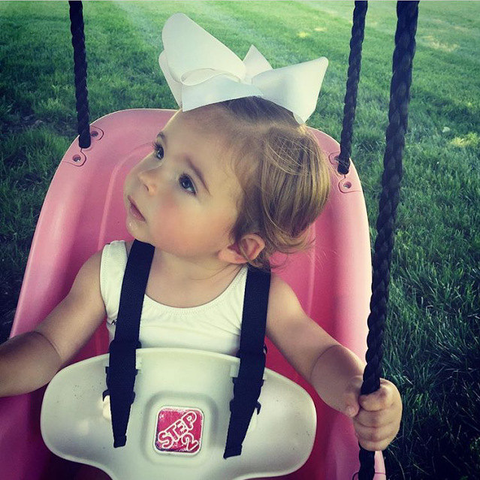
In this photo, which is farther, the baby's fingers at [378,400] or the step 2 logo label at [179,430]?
the step 2 logo label at [179,430]

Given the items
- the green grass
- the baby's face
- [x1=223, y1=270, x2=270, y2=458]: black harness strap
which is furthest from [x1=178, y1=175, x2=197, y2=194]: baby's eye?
the green grass

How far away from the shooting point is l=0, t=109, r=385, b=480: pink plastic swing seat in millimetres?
1078

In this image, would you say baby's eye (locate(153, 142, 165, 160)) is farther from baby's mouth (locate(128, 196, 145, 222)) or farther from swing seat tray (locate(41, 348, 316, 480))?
swing seat tray (locate(41, 348, 316, 480))

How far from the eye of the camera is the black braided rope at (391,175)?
62 cm

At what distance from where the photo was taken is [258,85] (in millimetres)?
1021

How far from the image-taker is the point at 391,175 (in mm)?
667

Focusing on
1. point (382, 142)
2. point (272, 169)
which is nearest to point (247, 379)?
point (272, 169)

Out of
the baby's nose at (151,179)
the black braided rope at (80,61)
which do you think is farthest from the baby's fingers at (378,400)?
the black braided rope at (80,61)

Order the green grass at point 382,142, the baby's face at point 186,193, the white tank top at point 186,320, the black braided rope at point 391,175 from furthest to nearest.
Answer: the green grass at point 382,142, the white tank top at point 186,320, the baby's face at point 186,193, the black braided rope at point 391,175

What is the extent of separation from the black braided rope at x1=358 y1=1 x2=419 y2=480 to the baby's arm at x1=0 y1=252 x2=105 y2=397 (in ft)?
1.73

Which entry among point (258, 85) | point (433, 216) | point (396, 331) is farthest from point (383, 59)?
point (258, 85)

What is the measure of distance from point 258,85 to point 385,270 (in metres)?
0.47

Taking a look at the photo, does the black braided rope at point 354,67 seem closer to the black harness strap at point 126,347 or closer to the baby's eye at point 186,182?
the baby's eye at point 186,182

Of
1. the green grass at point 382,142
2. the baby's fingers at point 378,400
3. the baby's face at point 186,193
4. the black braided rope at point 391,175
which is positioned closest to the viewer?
the black braided rope at point 391,175
